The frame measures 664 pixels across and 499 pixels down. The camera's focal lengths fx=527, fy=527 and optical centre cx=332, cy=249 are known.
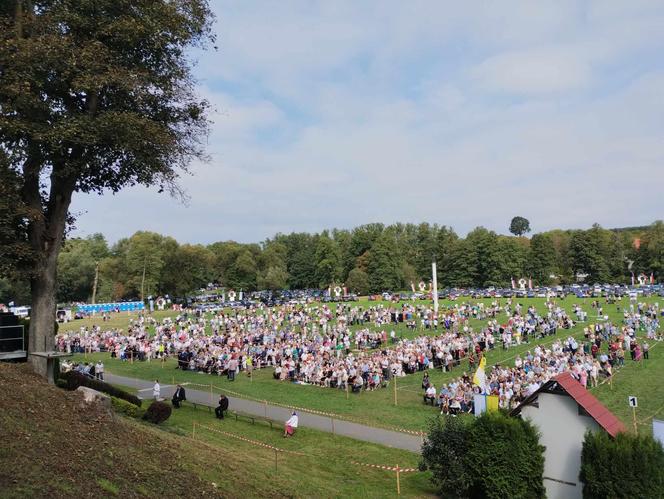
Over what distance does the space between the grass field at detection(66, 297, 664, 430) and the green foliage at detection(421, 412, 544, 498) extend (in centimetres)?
669

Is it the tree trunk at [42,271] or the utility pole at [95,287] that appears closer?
the tree trunk at [42,271]

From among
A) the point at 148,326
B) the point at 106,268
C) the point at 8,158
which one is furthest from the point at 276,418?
the point at 106,268

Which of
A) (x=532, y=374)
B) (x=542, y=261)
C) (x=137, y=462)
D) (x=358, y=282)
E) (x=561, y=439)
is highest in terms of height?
(x=542, y=261)

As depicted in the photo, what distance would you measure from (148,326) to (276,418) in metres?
38.3

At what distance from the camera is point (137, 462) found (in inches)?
395

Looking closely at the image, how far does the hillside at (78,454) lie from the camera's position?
8219 mm

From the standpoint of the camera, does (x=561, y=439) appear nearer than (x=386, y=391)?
Yes

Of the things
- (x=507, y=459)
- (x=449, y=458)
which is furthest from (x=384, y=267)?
(x=507, y=459)

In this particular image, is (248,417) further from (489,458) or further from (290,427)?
(489,458)

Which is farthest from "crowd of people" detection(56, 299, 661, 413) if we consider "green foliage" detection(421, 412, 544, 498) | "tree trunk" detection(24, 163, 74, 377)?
"tree trunk" detection(24, 163, 74, 377)

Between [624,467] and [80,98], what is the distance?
703 inches

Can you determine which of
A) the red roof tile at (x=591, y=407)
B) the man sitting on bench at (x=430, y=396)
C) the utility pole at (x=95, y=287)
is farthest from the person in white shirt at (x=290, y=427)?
the utility pole at (x=95, y=287)

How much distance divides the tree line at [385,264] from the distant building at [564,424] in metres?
79.3

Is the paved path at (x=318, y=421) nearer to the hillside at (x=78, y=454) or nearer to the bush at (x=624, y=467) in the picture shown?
the bush at (x=624, y=467)
